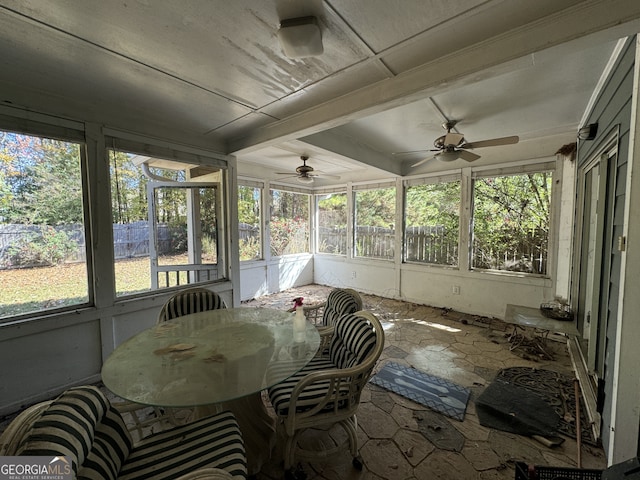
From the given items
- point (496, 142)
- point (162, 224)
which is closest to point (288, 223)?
point (162, 224)

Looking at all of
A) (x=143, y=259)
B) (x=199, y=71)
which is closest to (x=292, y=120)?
(x=199, y=71)

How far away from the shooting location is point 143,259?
286cm

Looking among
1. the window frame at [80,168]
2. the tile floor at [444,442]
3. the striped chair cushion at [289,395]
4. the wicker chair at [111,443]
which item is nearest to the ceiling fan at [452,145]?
the tile floor at [444,442]

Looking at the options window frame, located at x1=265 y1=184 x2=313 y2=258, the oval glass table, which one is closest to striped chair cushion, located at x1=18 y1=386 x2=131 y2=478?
the oval glass table

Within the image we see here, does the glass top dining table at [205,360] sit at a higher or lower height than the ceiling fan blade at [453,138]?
lower

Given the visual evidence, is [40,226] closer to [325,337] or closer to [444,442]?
[325,337]

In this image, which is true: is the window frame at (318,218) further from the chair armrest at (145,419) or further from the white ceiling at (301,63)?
the chair armrest at (145,419)

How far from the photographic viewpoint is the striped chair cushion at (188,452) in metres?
1.01

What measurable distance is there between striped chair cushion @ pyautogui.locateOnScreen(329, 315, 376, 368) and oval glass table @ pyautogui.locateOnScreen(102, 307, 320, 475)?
20 cm

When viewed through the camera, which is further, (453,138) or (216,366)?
(453,138)

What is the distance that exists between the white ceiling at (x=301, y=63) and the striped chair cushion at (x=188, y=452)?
1963 millimetres

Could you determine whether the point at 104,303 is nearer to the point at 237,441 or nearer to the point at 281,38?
the point at 237,441

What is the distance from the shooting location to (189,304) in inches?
88.5

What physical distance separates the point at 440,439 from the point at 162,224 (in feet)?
10.9
